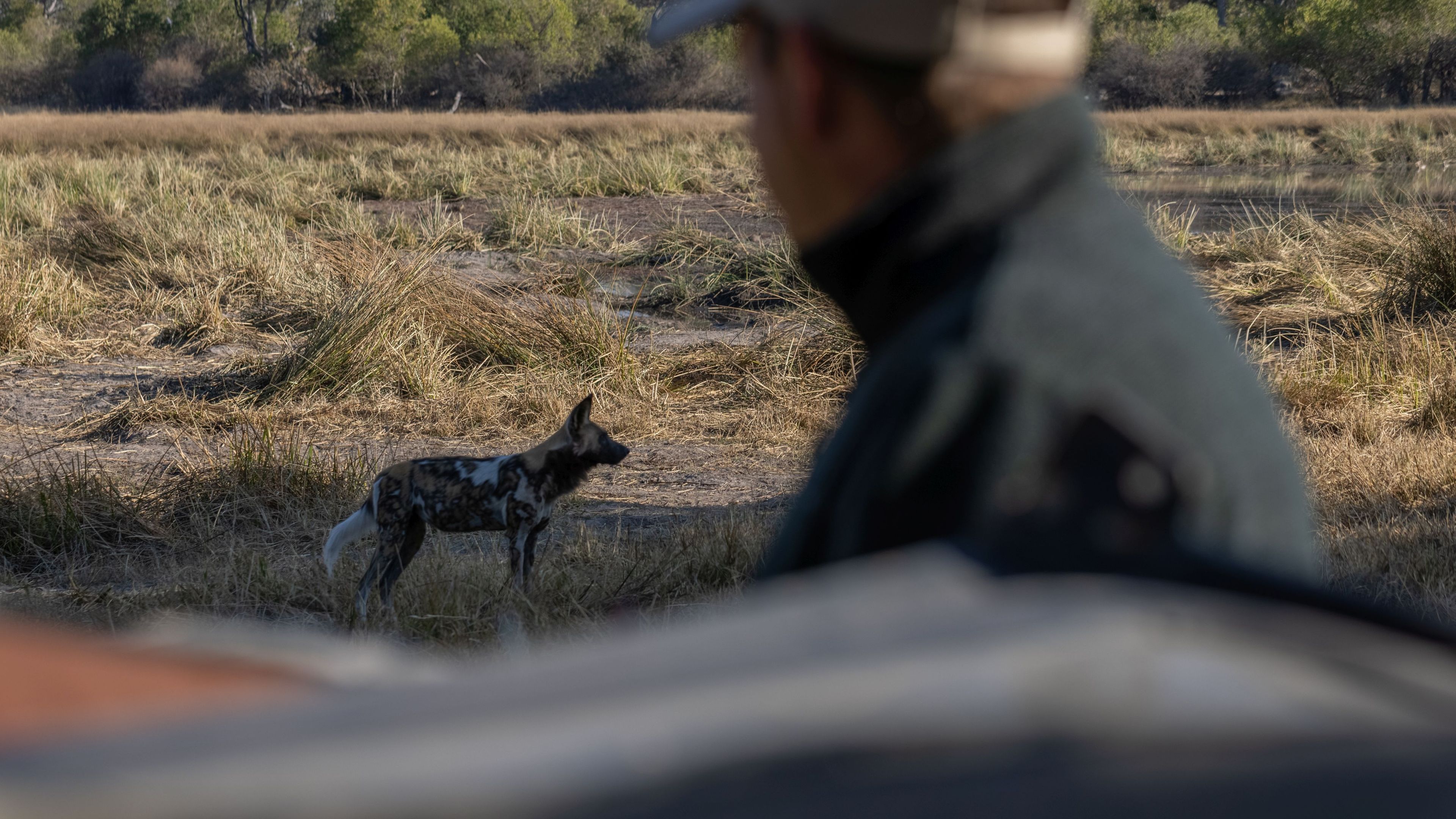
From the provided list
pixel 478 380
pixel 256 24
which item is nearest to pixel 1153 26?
pixel 256 24

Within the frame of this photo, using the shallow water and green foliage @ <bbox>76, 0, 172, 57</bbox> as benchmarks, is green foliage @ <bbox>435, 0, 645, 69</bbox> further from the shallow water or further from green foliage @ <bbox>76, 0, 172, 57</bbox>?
the shallow water

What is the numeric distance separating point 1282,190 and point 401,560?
2051 cm

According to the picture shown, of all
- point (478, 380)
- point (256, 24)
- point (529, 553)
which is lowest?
point (478, 380)

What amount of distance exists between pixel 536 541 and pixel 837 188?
3764 millimetres

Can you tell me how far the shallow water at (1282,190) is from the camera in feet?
50.9

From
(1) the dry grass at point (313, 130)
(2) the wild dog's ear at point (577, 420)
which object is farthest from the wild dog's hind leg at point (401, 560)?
(1) the dry grass at point (313, 130)

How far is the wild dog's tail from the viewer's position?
13.1 ft

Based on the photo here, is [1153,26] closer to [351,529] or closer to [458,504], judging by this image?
[458,504]

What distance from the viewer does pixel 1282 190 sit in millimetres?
20828

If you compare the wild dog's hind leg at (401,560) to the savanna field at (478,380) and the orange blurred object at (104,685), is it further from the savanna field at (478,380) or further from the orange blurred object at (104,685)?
the orange blurred object at (104,685)

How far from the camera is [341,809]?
48 cm

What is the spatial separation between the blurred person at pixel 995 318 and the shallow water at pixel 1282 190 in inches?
476

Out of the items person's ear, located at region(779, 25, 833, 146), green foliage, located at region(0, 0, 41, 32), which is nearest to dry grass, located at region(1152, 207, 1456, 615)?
person's ear, located at region(779, 25, 833, 146)

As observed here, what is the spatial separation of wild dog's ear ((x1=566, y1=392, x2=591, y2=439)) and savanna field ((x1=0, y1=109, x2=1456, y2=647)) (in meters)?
0.45
